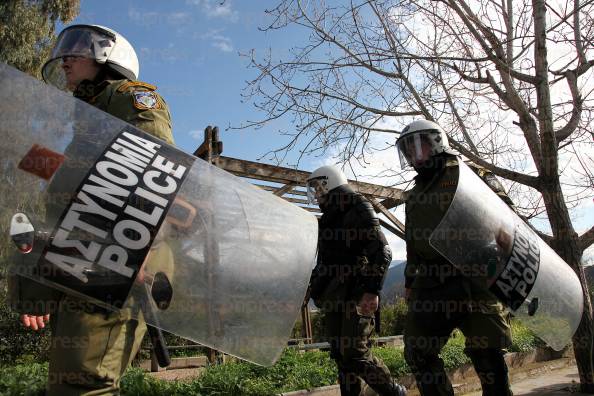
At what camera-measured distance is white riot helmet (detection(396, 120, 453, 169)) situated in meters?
3.26

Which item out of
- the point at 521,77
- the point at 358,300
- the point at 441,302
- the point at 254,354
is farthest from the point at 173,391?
the point at 521,77

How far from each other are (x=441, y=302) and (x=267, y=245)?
1653mm

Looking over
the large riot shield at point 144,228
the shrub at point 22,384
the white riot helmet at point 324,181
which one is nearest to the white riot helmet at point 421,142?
the white riot helmet at point 324,181

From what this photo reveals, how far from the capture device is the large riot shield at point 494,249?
9.04 ft

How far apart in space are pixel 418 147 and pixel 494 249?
2.83ft

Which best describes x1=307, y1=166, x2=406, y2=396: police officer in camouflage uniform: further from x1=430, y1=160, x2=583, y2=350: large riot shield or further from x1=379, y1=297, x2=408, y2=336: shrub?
x1=379, y1=297, x2=408, y2=336: shrub

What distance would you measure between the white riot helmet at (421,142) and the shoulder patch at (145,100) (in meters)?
1.79

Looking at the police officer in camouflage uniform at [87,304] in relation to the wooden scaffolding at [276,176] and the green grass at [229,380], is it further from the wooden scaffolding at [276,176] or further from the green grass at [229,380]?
the wooden scaffolding at [276,176]

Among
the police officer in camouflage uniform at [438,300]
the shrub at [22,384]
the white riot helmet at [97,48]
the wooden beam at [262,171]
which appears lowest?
the shrub at [22,384]

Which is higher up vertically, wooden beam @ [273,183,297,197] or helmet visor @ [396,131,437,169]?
wooden beam @ [273,183,297,197]

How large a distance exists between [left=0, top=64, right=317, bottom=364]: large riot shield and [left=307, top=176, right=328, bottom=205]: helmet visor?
2.18 meters

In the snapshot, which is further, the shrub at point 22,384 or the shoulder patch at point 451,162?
the shrub at point 22,384

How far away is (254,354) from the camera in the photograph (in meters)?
1.90

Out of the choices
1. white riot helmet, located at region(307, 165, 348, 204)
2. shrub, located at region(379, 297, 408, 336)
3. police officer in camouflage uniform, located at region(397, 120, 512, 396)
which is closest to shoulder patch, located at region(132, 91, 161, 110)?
police officer in camouflage uniform, located at region(397, 120, 512, 396)
